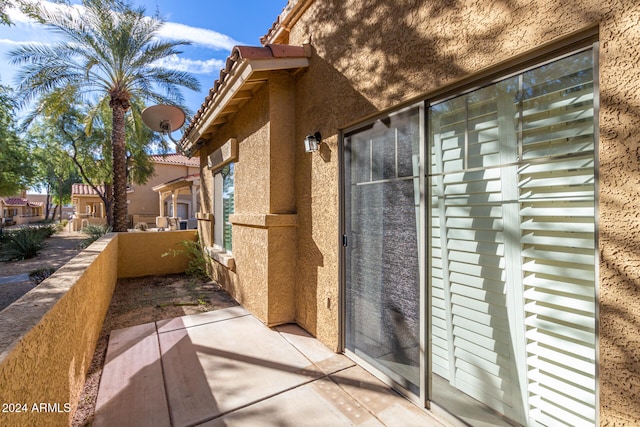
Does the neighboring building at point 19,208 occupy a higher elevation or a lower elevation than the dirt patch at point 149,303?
higher

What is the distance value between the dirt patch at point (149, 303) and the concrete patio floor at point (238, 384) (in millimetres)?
135

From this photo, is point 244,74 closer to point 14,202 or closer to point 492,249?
point 492,249

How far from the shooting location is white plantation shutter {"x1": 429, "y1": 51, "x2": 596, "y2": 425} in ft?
7.30

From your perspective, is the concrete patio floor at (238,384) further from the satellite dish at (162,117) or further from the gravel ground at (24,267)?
the satellite dish at (162,117)

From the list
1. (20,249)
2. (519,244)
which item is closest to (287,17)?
(519,244)

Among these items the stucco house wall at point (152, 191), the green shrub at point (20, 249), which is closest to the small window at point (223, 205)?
the green shrub at point (20, 249)

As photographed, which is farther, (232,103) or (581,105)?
(232,103)

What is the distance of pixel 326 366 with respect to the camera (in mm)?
4168

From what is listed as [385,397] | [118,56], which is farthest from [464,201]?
[118,56]

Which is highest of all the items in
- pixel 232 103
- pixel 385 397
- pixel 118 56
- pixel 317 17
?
pixel 118 56

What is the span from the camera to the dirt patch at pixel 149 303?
13.2 feet

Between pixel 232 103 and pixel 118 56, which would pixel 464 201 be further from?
pixel 118 56

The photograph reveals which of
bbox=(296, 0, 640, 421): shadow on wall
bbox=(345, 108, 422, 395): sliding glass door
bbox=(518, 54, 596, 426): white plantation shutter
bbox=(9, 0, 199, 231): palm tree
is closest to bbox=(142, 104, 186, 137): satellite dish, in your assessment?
bbox=(296, 0, 640, 421): shadow on wall

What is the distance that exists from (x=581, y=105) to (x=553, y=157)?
383 millimetres
